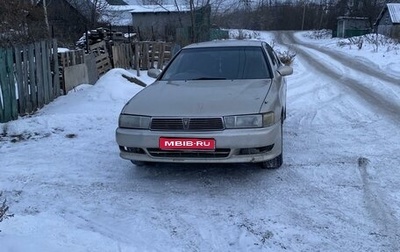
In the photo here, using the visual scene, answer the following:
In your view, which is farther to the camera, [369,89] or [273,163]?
[369,89]

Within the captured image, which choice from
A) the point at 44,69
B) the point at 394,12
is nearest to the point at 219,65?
the point at 44,69

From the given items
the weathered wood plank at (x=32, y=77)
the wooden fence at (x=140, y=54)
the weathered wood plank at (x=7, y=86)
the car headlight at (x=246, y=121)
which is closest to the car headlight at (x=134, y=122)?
the car headlight at (x=246, y=121)

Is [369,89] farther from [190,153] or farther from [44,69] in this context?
[190,153]

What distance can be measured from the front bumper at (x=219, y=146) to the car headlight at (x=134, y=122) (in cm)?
5

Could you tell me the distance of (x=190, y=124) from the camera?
440 centimetres

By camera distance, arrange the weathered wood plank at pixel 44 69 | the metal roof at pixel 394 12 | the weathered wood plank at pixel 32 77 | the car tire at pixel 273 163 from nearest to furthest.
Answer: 1. the car tire at pixel 273 163
2. the weathered wood plank at pixel 32 77
3. the weathered wood plank at pixel 44 69
4. the metal roof at pixel 394 12

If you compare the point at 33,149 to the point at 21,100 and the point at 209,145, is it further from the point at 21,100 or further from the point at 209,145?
the point at 209,145

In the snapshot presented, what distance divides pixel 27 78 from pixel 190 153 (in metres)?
4.74

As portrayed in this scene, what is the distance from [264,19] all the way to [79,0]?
53.5 meters

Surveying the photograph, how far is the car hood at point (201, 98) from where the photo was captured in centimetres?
448

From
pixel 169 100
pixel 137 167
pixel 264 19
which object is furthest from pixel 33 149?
pixel 264 19

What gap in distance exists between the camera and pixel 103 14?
32719 mm

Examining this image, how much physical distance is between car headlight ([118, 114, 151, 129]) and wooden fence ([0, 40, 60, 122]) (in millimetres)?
3542

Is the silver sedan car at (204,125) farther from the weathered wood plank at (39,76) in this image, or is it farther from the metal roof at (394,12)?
the metal roof at (394,12)
